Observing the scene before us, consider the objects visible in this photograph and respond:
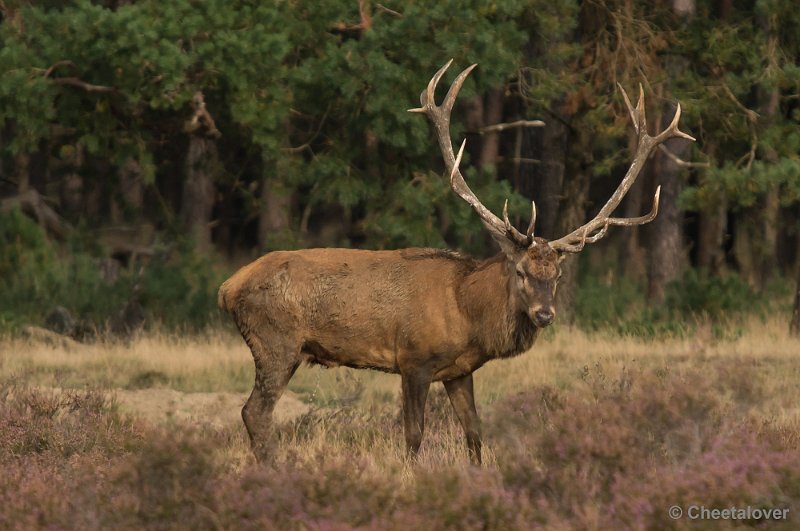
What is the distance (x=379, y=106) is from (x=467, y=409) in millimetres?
6934

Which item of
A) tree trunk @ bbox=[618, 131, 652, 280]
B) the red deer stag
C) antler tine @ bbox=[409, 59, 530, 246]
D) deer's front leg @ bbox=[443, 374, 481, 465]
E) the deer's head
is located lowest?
tree trunk @ bbox=[618, 131, 652, 280]

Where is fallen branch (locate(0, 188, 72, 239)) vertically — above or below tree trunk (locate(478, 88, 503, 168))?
below

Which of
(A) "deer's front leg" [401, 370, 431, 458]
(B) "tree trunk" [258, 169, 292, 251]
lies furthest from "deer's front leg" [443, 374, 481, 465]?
(B) "tree trunk" [258, 169, 292, 251]

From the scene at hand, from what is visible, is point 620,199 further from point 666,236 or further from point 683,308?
point 666,236

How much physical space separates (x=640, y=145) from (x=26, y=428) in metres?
4.99

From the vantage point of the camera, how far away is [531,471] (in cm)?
779

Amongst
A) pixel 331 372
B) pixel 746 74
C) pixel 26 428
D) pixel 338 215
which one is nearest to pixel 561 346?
pixel 331 372

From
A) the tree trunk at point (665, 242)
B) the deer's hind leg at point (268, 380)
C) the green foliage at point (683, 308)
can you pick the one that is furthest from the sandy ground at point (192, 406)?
the tree trunk at point (665, 242)

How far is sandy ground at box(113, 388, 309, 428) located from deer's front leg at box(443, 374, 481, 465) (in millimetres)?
2082

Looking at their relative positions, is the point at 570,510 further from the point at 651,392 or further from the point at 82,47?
the point at 82,47

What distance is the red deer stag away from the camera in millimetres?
10523

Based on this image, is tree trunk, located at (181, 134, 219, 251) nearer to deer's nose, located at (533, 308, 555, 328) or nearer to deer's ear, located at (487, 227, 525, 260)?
deer's ear, located at (487, 227, 525, 260)

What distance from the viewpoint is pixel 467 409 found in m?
10.7

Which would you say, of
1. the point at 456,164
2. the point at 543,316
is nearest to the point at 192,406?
the point at 456,164
